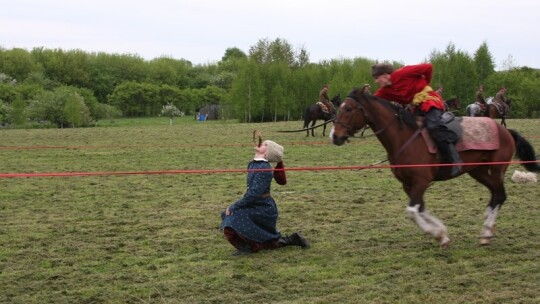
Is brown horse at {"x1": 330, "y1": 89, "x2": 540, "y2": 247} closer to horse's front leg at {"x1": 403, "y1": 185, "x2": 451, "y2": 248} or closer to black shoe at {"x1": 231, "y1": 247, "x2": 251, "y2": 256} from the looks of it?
horse's front leg at {"x1": 403, "y1": 185, "x2": 451, "y2": 248}

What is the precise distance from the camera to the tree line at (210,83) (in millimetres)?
45488

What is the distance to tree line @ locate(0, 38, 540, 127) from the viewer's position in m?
45.5

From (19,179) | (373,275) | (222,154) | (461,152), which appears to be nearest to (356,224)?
(461,152)

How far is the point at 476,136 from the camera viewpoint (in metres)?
7.17

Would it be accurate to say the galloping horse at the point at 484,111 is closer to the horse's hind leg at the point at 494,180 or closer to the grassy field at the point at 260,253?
the grassy field at the point at 260,253

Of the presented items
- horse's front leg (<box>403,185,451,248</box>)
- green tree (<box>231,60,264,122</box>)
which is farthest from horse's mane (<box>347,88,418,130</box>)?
green tree (<box>231,60,264,122</box>)

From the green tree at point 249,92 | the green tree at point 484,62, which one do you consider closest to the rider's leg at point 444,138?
the green tree at point 249,92

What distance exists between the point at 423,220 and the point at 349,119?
1371 mm

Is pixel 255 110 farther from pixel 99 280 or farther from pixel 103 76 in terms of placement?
pixel 99 280

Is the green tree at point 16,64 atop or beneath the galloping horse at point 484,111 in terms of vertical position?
atop

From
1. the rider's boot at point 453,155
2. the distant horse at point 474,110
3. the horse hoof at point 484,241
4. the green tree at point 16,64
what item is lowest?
the horse hoof at point 484,241

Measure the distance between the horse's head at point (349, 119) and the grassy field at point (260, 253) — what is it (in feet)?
4.17

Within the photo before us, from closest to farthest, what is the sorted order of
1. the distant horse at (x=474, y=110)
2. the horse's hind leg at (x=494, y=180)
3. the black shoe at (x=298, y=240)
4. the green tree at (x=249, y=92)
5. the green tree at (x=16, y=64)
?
the black shoe at (x=298, y=240)
the horse's hind leg at (x=494, y=180)
the distant horse at (x=474, y=110)
the green tree at (x=249, y=92)
the green tree at (x=16, y=64)

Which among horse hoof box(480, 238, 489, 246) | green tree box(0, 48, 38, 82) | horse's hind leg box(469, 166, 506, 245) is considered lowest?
horse hoof box(480, 238, 489, 246)
